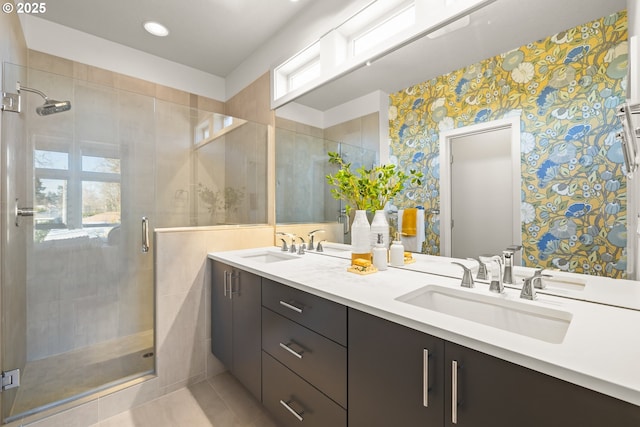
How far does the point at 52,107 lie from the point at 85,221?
2.32ft

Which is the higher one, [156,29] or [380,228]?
[156,29]

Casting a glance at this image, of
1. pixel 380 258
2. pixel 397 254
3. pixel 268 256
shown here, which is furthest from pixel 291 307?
pixel 268 256

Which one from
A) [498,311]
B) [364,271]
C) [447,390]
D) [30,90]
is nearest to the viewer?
[447,390]

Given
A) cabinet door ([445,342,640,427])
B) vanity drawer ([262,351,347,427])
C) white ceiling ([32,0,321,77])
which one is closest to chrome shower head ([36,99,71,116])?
white ceiling ([32,0,321,77])

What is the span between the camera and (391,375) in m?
0.88

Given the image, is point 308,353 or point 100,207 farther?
point 100,207

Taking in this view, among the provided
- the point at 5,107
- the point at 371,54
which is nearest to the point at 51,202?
the point at 5,107

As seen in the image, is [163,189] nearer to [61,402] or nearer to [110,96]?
[110,96]

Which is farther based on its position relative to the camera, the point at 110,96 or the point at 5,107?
the point at 110,96

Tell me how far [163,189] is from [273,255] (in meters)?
0.90

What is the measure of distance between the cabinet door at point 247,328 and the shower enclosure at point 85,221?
1.96 feet

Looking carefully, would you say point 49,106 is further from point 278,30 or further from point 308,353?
point 308,353

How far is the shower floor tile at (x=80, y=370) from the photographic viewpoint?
156cm

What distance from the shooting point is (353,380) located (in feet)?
3.28
